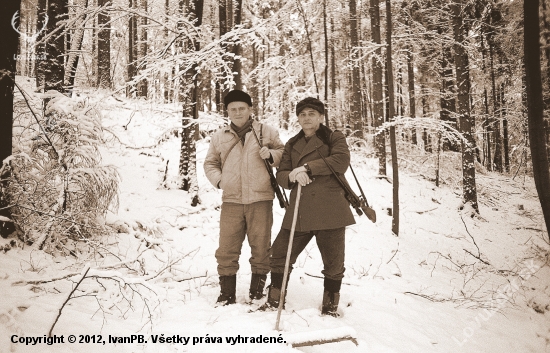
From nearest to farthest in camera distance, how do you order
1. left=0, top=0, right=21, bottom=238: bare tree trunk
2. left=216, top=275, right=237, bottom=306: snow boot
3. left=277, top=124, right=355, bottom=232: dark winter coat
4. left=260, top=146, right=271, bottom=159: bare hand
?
left=277, top=124, right=355, bottom=232: dark winter coat < left=260, top=146, right=271, bottom=159: bare hand < left=216, top=275, right=237, bottom=306: snow boot < left=0, top=0, right=21, bottom=238: bare tree trunk

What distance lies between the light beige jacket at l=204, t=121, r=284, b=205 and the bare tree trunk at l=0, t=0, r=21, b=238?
2.75 m

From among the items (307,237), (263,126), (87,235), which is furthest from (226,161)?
(87,235)

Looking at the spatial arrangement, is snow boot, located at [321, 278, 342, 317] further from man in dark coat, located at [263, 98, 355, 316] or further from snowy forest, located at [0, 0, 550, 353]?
snowy forest, located at [0, 0, 550, 353]

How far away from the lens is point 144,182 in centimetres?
895

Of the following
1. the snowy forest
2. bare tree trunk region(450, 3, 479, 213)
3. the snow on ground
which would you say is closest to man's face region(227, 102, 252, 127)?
the snowy forest

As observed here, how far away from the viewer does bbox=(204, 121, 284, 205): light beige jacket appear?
365 cm

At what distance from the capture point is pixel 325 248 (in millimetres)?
3488

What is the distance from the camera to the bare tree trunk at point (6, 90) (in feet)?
13.0

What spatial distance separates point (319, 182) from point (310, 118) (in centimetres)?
78

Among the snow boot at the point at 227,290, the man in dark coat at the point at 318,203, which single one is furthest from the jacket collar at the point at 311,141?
the snow boot at the point at 227,290

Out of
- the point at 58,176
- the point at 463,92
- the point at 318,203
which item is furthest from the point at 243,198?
the point at 463,92

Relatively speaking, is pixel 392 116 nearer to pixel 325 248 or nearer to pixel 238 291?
pixel 325 248

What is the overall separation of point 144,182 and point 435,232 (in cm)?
948

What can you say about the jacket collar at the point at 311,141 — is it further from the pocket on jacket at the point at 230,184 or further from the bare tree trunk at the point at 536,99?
the bare tree trunk at the point at 536,99
